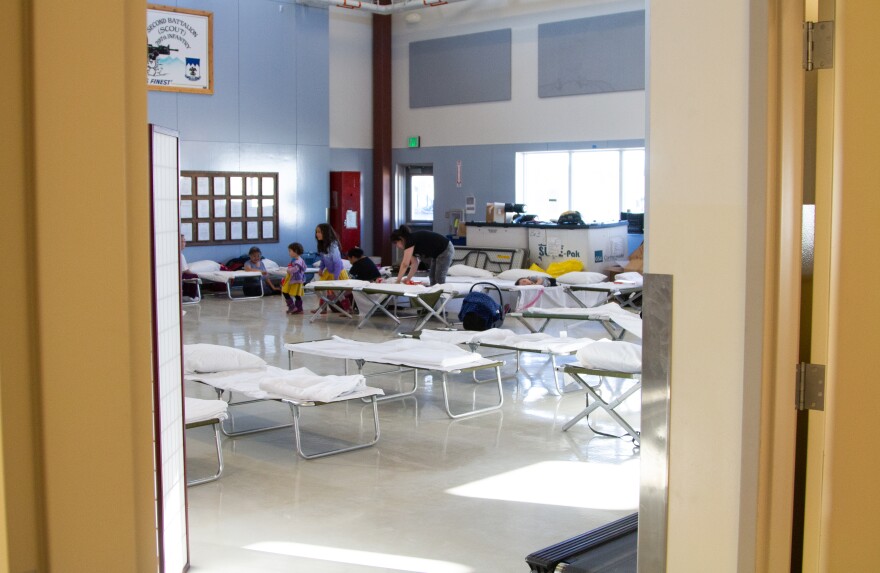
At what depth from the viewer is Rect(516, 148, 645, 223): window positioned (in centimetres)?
1466

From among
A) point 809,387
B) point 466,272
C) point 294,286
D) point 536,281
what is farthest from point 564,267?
point 809,387

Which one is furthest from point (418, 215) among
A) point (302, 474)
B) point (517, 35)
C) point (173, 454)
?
point (173, 454)

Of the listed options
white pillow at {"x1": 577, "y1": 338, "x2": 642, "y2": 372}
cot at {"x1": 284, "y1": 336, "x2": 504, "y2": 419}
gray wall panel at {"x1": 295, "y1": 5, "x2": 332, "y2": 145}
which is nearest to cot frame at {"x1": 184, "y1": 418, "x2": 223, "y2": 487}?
cot at {"x1": 284, "y1": 336, "x2": 504, "y2": 419}

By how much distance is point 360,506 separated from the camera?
15.7 feet

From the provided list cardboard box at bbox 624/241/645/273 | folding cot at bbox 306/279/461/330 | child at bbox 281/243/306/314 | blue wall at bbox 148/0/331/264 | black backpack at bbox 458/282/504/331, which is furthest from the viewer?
blue wall at bbox 148/0/331/264

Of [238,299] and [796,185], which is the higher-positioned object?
[796,185]

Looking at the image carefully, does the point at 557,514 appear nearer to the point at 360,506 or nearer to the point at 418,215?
the point at 360,506

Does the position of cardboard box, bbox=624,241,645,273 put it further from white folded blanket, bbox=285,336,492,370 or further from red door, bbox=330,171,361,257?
white folded blanket, bbox=285,336,492,370

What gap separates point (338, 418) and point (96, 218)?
5.91 metres

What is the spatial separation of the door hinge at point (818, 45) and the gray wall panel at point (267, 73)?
13981 mm

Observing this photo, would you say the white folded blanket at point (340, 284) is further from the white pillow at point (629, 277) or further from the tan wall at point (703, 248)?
the tan wall at point (703, 248)

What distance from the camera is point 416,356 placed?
6730mm

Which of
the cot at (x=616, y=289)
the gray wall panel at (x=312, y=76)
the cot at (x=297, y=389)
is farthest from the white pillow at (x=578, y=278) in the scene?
the gray wall panel at (x=312, y=76)

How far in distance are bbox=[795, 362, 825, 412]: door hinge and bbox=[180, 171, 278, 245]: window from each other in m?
13.1
